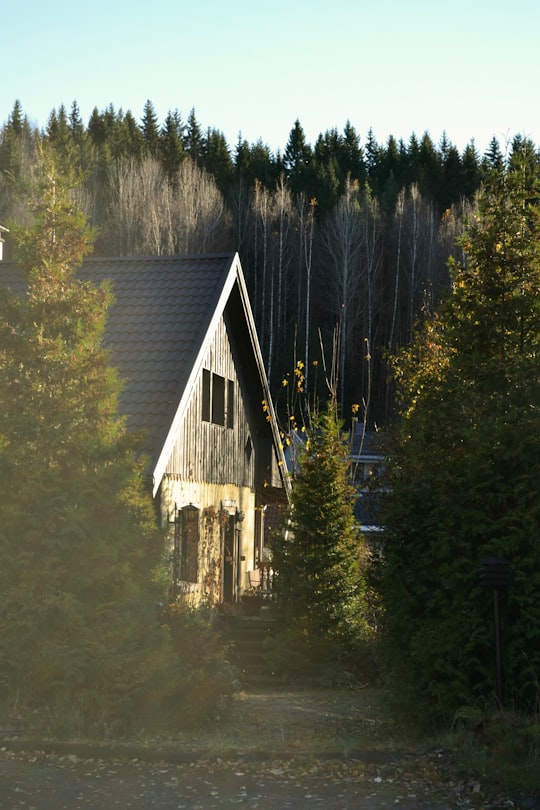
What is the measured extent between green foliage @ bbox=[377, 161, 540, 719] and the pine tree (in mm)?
2806

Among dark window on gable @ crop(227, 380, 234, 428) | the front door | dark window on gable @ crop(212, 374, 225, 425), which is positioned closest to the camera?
dark window on gable @ crop(212, 374, 225, 425)

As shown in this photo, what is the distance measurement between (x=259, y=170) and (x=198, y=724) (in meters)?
61.4

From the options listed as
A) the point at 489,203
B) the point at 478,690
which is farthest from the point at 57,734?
the point at 489,203

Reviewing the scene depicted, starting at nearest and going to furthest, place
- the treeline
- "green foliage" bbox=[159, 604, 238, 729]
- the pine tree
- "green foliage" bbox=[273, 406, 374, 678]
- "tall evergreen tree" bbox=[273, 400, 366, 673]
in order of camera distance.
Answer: the pine tree
"green foliage" bbox=[159, 604, 238, 729]
"green foliage" bbox=[273, 406, 374, 678]
"tall evergreen tree" bbox=[273, 400, 366, 673]
the treeline

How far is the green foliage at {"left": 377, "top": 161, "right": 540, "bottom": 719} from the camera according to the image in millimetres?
10234

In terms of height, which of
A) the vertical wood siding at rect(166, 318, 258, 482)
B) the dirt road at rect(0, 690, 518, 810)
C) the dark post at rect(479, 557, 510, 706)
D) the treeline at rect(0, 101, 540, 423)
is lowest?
the dirt road at rect(0, 690, 518, 810)

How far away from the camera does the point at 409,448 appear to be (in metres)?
11.5

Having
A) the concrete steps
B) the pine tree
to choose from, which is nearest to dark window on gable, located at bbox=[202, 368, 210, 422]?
the concrete steps

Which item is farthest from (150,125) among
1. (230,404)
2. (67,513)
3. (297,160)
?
(67,513)

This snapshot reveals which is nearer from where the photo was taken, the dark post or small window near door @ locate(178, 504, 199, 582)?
the dark post

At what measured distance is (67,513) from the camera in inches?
436

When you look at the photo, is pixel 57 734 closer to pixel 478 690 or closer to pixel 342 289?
pixel 478 690

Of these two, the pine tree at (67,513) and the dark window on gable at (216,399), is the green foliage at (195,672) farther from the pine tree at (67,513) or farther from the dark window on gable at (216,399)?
the dark window on gable at (216,399)

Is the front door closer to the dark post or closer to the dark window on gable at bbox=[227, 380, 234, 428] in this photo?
the dark window on gable at bbox=[227, 380, 234, 428]
